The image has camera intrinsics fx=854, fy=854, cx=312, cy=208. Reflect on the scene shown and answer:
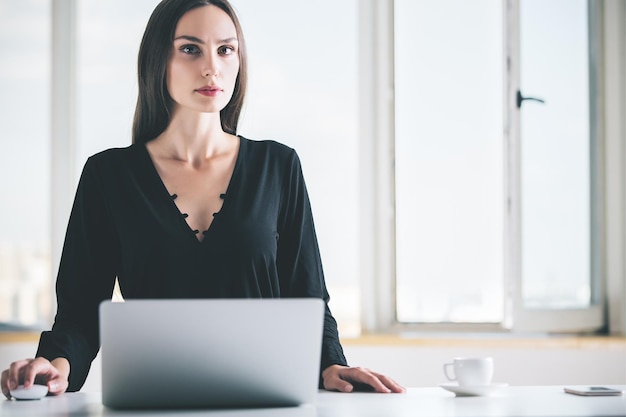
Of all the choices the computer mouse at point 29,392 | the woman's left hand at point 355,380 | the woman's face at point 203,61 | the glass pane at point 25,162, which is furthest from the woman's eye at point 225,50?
the glass pane at point 25,162

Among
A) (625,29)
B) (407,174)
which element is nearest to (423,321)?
(407,174)

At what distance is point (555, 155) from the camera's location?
3.55m

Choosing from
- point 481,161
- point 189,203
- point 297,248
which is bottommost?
point 297,248

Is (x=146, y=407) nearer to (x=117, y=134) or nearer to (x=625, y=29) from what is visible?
(x=117, y=134)

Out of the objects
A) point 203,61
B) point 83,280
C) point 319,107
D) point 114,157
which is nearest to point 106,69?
point 319,107

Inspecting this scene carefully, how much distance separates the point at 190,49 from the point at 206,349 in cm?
91

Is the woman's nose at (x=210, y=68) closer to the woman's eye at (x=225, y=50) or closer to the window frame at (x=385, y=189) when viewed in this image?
the woman's eye at (x=225, y=50)

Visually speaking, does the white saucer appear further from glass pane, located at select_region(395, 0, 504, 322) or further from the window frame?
glass pane, located at select_region(395, 0, 504, 322)

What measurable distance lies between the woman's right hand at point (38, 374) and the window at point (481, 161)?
7.17 feet

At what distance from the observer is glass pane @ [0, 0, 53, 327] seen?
3693mm

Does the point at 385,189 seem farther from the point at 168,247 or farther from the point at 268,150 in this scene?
the point at 168,247

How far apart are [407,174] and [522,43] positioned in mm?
720

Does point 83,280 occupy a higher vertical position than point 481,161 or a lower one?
lower

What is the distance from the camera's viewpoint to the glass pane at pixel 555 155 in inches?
138
